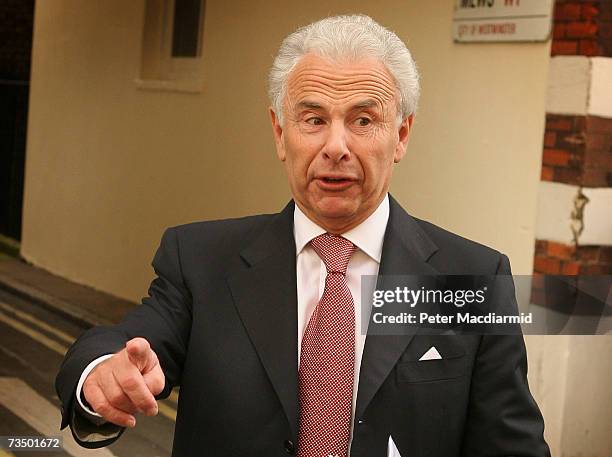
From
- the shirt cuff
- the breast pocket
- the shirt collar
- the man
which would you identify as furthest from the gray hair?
the shirt cuff

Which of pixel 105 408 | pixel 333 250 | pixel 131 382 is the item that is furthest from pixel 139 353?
pixel 333 250

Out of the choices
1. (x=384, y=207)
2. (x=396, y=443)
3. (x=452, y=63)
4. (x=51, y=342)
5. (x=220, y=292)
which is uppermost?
(x=452, y=63)

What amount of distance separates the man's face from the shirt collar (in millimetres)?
36

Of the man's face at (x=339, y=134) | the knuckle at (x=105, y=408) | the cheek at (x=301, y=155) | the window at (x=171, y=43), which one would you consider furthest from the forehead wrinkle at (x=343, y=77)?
the window at (x=171, y=43)

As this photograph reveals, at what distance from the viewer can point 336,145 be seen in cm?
231

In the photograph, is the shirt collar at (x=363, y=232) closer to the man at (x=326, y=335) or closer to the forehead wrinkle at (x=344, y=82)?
the man at (x=326, y=335)

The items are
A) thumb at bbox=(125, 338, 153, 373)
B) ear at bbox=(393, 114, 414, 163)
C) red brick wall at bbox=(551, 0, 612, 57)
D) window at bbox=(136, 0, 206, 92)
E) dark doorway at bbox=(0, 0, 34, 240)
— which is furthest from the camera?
dark doorway at bbox=(0, 0, 34, 240)

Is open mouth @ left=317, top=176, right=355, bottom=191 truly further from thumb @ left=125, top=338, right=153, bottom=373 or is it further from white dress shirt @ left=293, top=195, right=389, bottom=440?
thumb @ left=125, top=338, right=153, bottom=373

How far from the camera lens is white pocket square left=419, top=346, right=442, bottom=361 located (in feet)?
7.59

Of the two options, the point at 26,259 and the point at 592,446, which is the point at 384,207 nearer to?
the point at 592,446

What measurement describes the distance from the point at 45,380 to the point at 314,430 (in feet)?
20.1

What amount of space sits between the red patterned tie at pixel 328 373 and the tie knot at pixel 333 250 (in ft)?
0.04

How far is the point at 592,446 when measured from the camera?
6.11 metres

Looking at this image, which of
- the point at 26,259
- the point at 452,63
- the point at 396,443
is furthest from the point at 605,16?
the point at 26,259
